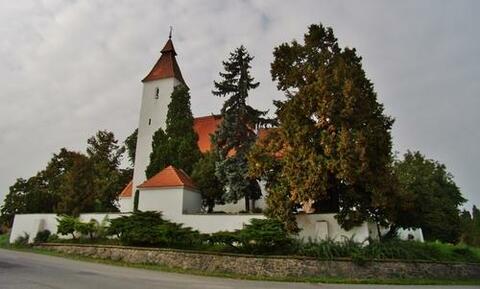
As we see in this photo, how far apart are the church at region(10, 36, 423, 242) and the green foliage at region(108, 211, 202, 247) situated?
2083 millimetres

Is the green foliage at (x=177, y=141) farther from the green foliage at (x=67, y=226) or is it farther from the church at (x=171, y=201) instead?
the green foliage at (x=67, y=226)

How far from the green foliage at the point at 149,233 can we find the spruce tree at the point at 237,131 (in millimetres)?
4374

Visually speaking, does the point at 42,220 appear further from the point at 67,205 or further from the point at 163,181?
the point at 163,181

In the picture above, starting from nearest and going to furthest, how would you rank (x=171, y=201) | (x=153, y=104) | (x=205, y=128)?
(x=171, y=201) < (x=153, y=104) < (x=205, y=128)

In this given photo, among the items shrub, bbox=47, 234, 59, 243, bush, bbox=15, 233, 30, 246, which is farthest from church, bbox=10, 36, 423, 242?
shrub, bbox=47, 234, 59, 243

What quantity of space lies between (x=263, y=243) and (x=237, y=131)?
358 inches

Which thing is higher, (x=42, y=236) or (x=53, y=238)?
(x=42, y=236)

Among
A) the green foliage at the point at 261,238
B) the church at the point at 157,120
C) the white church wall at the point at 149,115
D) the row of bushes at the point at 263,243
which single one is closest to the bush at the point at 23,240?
the church at the point at 157,120

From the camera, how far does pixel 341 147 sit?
1866 cm

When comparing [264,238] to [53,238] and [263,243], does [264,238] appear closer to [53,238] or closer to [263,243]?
[263,243]

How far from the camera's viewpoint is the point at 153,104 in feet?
121

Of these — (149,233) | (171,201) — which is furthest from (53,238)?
(149,233)

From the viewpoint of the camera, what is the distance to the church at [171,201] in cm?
2055

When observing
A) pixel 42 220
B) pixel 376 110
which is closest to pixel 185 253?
pixel 376 110
